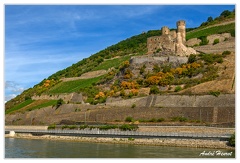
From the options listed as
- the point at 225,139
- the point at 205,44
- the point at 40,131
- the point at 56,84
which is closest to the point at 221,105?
the point at 225,139

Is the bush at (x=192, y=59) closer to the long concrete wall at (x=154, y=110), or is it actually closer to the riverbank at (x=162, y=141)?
the long concrete wall at (x=154, y=110)

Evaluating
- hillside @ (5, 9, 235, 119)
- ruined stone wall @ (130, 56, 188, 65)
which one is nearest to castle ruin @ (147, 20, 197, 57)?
ruined stone wall @ (130, 56, 188, 65)

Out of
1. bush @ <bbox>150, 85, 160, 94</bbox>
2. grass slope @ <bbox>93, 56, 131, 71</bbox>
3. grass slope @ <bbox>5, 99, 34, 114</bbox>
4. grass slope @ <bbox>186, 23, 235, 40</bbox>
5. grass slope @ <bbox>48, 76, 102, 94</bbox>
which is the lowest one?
grass slope @ <bbox>5, 99, 34, 114</bbox>

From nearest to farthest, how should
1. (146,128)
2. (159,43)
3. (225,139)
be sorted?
1. (225,139)
2. (146,128)
3. (159,43)

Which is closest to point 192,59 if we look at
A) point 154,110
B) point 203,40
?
point 154,110

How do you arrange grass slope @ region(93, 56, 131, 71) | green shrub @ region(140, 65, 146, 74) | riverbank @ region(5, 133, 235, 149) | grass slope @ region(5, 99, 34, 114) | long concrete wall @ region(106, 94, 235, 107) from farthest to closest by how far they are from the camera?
grass slope @ region(93, 56, 131, 71)
grass slope @ region(5, 99, 34, 114)
green shrub @ region(140, 65, 146, 74)
long concrete wall @ region(106, 94, 235, 107)
riverbank @ region(5, 133, 235, 149)

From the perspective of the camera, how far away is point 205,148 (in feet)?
82.5

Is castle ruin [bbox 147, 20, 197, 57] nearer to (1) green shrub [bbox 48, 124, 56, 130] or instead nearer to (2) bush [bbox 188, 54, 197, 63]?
(2) bush [bbox 188, 54, 197, 63]

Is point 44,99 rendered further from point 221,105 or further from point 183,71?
point 221,105

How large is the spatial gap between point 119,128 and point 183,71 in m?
13.7

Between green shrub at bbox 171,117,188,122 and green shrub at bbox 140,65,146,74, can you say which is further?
green shrub at bbox 140,65,146,74

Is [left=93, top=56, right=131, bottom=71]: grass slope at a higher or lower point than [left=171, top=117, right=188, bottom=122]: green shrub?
higher

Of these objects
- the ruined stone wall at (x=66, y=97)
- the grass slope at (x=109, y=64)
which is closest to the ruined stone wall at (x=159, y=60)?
the ruined stone wall at (x=66, y=97)

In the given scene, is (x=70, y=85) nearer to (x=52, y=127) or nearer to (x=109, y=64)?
(x=109, y=64)
